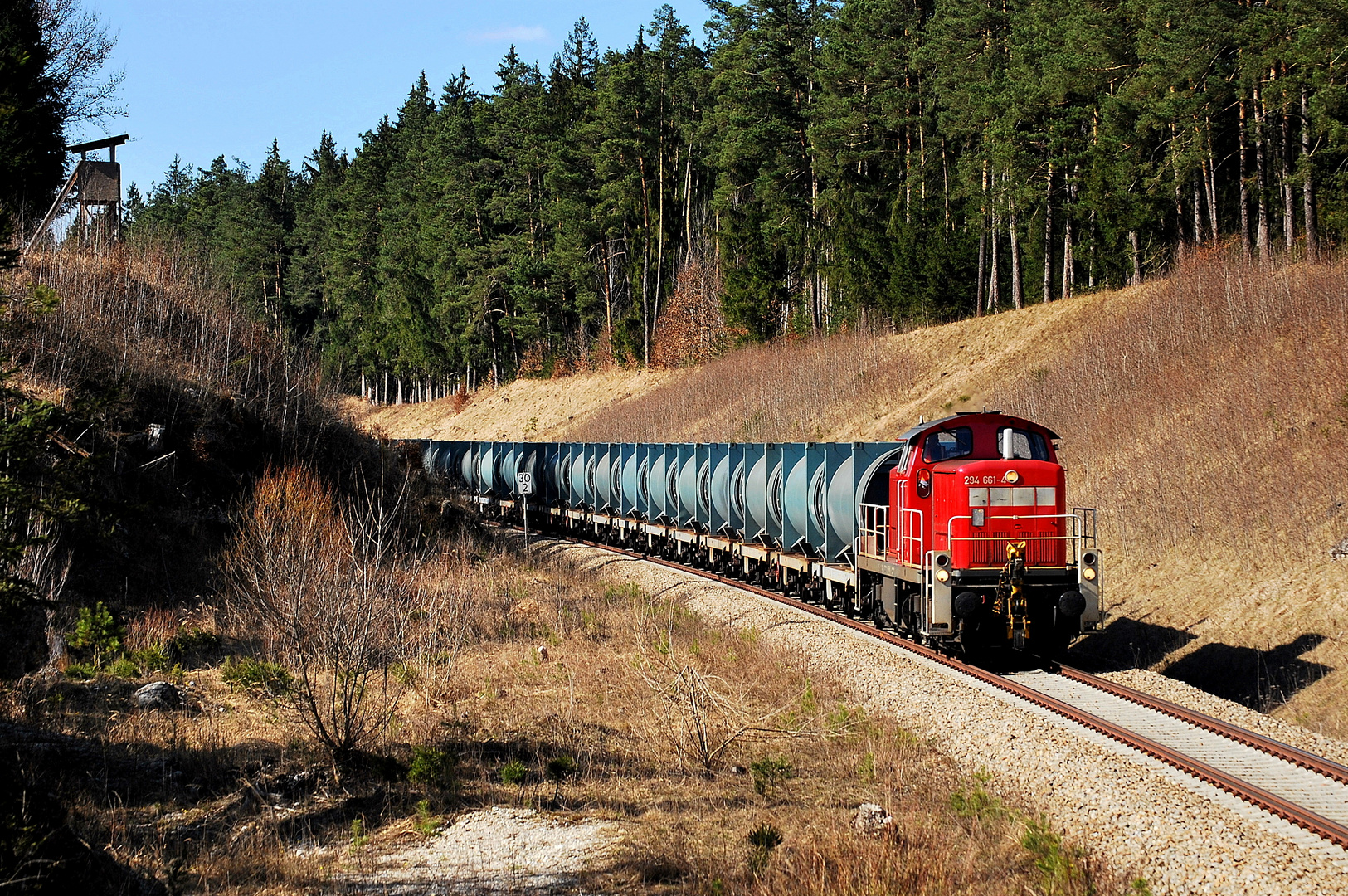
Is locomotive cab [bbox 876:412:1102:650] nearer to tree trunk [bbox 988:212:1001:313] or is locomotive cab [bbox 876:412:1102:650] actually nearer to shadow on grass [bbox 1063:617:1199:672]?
shadow on grass [bbox 1063:617:1199:672]

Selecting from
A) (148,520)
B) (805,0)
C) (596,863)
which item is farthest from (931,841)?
(805,0)

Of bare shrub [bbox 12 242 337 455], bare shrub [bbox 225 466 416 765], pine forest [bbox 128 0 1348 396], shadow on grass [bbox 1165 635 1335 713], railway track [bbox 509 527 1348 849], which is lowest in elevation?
shadow on grass [bbox 1165 635 1335 713]

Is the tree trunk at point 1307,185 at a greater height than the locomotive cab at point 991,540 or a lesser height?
greater

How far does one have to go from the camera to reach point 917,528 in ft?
48.7

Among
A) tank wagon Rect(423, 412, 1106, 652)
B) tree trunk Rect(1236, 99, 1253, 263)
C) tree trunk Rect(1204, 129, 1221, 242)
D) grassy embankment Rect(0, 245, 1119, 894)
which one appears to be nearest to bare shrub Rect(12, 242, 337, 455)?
grassy embankment Rect(0, 245, 1119, 894)

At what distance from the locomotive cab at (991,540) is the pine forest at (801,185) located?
62.9 ft

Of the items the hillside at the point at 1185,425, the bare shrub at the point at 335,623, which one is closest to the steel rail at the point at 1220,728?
the hillside at the point at 1185,425

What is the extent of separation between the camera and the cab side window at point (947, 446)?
1468 cm

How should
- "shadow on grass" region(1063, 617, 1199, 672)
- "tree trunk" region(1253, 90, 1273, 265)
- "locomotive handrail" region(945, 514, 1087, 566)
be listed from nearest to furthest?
"locomotive handrail" region(945, 514, 1087, 566)
"shadow on grass" region(1063, 617, 1199, 672)
"tree trunk" region(1253, 90, 1273, 265)

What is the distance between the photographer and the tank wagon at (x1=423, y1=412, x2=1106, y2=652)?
1366 cm

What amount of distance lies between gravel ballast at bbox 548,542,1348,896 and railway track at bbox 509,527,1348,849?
0.14 m

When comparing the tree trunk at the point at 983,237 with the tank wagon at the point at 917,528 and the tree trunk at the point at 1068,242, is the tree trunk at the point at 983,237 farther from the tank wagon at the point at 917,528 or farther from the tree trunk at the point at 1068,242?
the tank wagon at the point at 917,528

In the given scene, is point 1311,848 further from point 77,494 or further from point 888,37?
point 888,37

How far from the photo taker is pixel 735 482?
74.6 ft
